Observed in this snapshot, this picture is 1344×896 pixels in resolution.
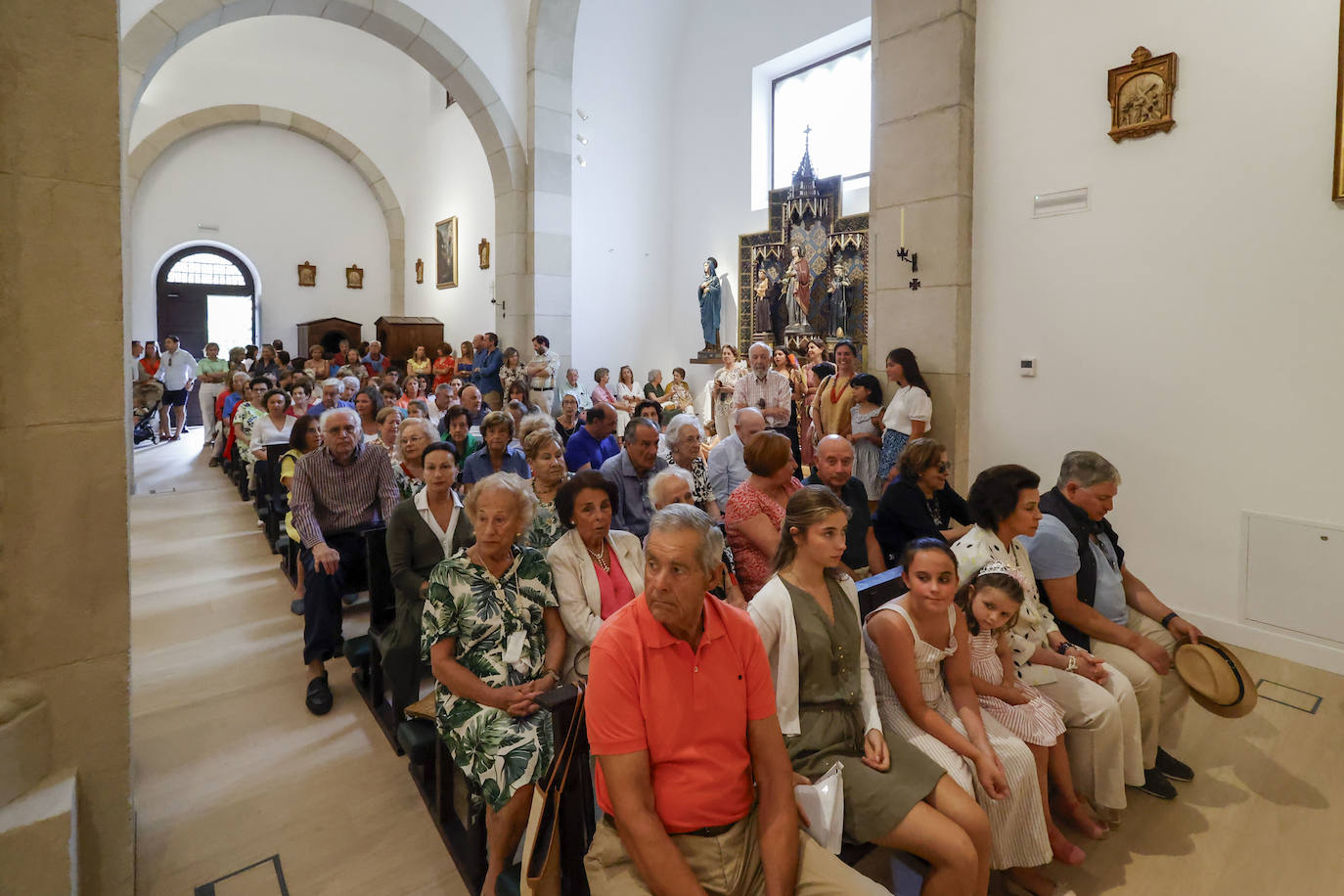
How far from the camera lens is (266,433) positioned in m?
5.93

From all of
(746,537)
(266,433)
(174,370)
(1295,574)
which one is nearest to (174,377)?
(174,370)

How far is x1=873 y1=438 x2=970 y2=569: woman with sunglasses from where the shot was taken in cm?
328

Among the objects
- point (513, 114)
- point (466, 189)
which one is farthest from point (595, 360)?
point (466, 189)

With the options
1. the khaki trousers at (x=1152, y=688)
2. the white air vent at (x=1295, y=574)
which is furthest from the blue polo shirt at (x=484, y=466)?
the white air vent at (x=1295, y=574)

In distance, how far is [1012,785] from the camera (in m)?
2.20

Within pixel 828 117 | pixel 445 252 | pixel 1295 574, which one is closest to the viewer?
pixel 1295 574

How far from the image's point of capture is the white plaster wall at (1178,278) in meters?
3.78

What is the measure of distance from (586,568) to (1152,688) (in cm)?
218

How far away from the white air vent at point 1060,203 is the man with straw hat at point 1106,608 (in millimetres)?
2393

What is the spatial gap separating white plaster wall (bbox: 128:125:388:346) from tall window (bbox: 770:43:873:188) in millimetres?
8950

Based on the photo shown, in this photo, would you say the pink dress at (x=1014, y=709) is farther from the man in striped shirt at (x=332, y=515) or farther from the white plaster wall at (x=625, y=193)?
the white plaster wall at (x=625, y=193)

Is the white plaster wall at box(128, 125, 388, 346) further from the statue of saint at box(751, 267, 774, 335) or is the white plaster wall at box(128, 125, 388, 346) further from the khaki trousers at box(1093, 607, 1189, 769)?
the khaki trousers at box(1093, 607, 1189, 769)

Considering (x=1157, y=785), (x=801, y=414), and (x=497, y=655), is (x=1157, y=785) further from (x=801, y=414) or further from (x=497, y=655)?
(x=801, y=414)

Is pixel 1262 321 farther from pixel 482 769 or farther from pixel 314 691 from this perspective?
pixel 314 691
